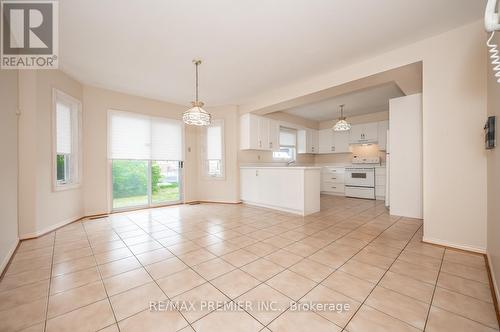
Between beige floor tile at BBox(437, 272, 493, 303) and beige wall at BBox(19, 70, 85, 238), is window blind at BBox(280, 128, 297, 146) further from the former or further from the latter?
beige wall at BBox(19, 70, 85, 238)

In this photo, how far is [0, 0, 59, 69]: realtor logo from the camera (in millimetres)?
2027

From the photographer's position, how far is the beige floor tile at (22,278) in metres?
1.72

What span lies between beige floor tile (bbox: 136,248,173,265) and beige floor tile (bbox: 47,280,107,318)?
461 millimetres

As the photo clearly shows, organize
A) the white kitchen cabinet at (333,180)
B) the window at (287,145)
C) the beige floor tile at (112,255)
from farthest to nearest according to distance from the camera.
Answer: the window at (287,145), the white kitchen cabinet at (333,180), the beige floor tile at (112,255)

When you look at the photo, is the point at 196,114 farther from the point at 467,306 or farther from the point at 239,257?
the point at 467,306

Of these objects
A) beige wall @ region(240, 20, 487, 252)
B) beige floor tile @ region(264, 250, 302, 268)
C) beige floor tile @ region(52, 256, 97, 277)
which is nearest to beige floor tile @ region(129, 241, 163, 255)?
beige floor tile @ region(52, 256, 97, 277)

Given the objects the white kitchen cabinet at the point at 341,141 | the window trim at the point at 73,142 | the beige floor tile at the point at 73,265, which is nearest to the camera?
the beige floor tile at the point at 73,265

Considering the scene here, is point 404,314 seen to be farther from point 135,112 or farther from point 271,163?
point 135,112

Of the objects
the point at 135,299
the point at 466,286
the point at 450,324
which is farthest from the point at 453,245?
the point at 135,299

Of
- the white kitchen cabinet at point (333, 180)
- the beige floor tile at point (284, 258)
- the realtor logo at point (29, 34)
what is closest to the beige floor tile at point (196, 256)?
the beige floor tile at point (284, 258)

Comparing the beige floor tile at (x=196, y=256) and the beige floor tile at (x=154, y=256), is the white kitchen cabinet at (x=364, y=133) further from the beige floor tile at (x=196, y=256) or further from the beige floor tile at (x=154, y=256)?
the beige floor tile at (x=154, y=256)

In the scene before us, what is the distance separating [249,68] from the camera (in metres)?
3.34

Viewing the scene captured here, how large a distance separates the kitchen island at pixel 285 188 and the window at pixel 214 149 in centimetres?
86

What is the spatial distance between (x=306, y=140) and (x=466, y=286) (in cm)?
562
